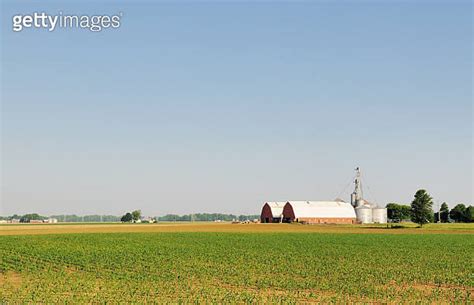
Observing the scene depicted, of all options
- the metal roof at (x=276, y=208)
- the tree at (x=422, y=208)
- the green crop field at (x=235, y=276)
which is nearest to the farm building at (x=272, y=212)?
the metal roof at (x=276, y=208)

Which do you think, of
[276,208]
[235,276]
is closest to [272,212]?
[276,208]

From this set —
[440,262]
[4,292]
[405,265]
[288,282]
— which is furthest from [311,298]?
[440,262]

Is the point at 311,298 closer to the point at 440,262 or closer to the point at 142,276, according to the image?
the point at 142,276

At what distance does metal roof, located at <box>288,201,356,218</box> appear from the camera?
17244cm

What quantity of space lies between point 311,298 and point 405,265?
1878cm

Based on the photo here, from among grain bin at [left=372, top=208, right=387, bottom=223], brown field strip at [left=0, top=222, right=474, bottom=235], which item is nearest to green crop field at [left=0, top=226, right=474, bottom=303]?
brown field strip at [left=0, top=222, right=474, bottom=235]

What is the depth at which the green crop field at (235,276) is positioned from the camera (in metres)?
29.8

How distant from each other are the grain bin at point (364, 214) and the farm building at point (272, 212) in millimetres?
22725

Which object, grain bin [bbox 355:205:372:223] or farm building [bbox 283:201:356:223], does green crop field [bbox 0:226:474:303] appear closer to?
farm building [bbox 283:201:356:223]

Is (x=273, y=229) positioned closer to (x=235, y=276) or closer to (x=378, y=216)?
(x=378, y=216)

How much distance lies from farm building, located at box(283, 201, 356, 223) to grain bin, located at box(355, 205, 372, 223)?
146 inches

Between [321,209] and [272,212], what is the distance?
52.9 ft

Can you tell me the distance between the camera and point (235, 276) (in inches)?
1487

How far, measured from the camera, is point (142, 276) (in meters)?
37.5
